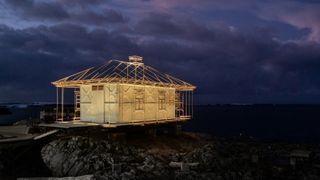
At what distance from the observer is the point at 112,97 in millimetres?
31719

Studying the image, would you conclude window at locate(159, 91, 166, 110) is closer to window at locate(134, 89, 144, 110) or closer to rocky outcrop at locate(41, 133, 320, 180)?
window at locate(134, 89, 144, 110)

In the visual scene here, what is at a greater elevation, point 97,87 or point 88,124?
point 97,87

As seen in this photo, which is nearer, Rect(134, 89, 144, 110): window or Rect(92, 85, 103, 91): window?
Rect(92, 85, 103, 91): window

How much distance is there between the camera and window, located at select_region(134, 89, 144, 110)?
33594 millimetres

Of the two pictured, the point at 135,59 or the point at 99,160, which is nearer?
the point at 99,160

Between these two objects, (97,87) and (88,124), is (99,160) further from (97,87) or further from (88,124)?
(97,87)

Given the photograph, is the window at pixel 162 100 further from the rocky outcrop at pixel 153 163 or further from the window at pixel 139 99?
the rocky outcrop at pixel 153 163

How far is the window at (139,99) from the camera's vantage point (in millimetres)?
33594

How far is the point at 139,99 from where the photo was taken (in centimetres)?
3391

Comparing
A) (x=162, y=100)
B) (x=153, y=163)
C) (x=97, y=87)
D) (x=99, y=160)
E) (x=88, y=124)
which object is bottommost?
(x=153, y=163)

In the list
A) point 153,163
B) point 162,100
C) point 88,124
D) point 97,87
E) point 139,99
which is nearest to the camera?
point 153,163

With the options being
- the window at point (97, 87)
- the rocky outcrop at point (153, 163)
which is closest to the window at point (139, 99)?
the window at point (97, 87)

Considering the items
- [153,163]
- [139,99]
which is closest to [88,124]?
[139,99]

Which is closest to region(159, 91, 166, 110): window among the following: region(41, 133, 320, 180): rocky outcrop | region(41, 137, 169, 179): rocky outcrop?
region(41, 133, 320, 180): rocky outcrop
